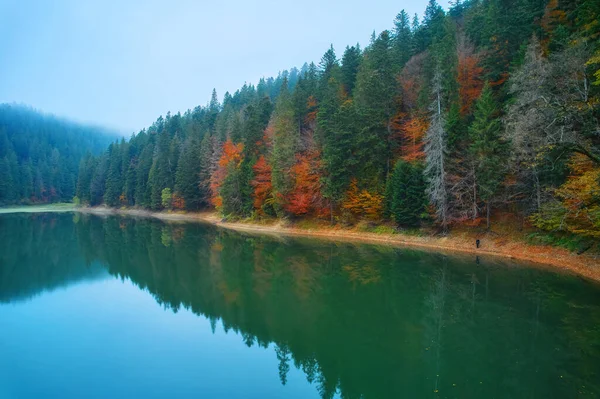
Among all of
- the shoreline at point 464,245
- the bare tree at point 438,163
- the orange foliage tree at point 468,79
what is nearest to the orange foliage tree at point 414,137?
the bare tree at point 438,163

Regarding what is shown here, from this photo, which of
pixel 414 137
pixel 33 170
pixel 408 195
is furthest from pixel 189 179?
pixel 33 170

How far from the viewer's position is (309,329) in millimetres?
14820

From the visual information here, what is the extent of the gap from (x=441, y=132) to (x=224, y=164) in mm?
38526

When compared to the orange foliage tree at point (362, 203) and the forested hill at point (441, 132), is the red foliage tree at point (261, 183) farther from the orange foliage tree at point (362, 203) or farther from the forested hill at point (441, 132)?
the orange foliage tree at point (362, 203)

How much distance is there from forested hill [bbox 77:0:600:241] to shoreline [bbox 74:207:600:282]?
1826mm

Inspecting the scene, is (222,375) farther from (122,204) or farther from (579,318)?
(122,204)

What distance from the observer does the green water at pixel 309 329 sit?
1045cm

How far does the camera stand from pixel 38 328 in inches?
617

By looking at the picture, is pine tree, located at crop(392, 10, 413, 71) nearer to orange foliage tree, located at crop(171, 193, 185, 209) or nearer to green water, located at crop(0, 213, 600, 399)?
green water, located at crop(0, 213, 600, 399)

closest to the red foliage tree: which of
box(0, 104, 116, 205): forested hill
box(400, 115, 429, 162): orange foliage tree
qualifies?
box(400, 115, 429, 162): orange foliage tree

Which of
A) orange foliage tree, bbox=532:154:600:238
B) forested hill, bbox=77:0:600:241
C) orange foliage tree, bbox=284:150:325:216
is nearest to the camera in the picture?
orange foliage tree, bbox=532:154:600:238

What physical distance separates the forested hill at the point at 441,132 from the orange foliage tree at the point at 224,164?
332 millimetres

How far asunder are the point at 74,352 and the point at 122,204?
310ft

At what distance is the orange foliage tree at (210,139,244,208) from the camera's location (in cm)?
5959
